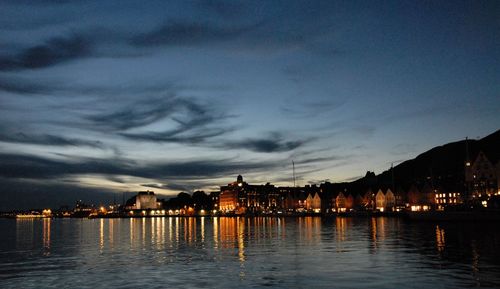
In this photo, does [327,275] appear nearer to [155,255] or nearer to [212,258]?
[212,258]

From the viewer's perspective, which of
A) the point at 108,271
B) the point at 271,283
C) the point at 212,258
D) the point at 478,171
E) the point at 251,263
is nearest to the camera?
the point at 271,283

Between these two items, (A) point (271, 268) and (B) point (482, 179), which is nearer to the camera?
(A) point (271, 268)

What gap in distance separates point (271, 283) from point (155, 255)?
1020 inches

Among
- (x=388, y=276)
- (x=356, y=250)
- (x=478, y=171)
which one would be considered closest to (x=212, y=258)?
(x=356, y=250)

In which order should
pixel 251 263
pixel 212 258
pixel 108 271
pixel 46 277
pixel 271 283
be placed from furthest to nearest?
pixel 212 258 < pixel 251 263 < pixel 108 271 < pixel 46 277 < pixel 271 283

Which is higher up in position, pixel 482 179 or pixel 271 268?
pixel 482 179

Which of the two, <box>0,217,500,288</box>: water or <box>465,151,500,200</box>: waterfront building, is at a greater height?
<box>465,151,500,200</box>: waterfront building

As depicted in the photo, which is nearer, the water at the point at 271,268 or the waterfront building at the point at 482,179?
the water at the point at 271,268

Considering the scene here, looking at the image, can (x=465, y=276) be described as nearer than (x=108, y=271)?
Yes

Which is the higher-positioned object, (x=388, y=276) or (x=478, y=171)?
(x=478, y=171)

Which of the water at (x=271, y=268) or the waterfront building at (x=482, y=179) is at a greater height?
the waterfront building at (x=482, y=179)

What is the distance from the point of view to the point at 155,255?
58406mm

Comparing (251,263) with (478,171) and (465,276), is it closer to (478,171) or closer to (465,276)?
(465,276)

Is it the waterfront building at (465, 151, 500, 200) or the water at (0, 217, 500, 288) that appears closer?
the water at (0, 217, 500, 288)
